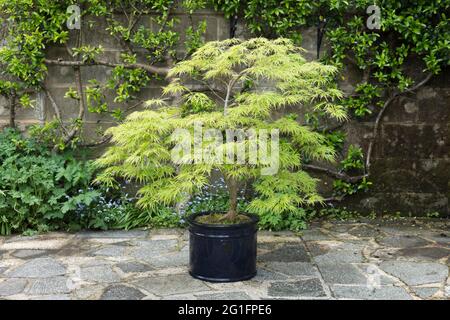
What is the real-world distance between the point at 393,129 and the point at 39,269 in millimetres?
3741

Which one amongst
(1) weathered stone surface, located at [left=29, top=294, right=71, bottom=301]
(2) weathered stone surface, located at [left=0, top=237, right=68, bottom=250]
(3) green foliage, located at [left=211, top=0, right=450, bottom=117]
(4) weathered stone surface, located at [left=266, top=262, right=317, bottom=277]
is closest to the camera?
(1) weathered stone surface, located at [left=29, top=294, right=71, bottom=301]

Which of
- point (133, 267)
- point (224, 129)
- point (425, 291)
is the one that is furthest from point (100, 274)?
point (425, 291)

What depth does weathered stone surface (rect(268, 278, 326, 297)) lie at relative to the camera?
3.53 m

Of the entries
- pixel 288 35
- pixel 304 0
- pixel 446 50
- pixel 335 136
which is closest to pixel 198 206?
pixel 335 136

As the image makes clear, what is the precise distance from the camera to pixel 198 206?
543cm

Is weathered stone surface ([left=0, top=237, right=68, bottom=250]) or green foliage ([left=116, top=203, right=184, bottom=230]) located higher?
green foliage ([left=116, top=203, right=184, bottom=230])

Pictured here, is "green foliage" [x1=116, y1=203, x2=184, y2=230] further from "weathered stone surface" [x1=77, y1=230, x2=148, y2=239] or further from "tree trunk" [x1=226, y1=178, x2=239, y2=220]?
"tree trunk" [x1=226, y1=178, x2=239, y2=220]

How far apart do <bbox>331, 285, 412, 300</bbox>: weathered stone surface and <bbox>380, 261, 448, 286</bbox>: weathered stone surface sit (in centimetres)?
21

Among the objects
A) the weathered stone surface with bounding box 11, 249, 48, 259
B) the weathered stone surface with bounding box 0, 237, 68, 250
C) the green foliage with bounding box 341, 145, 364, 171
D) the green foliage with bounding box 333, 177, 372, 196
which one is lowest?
the weathered stone surface with bounding box 11, 249, 48, 259

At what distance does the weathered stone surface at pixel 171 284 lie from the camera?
11.8 feet

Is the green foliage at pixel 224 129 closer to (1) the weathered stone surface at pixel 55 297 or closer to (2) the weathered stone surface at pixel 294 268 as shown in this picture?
(2) the weathered stone surface at pixel 294 268

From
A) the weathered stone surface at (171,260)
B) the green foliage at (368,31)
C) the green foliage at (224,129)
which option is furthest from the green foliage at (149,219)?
the green foliage at (368,31)

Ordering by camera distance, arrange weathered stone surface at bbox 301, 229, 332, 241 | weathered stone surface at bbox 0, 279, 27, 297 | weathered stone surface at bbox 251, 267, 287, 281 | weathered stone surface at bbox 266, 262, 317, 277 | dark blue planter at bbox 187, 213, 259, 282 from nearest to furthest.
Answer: weathered stone surface at bbox 0, 279, 27, 297
dark blue planter at bbox 187, 213, 259, 282
weathered stone surface at bbox 251, 267, 287, 281
weathered stone surface at bbox 266, 262, 317, 277
weathered stone surface at bbox 301, 229, 332, 241

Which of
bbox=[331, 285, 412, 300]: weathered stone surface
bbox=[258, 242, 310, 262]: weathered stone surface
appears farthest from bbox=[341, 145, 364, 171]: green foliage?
bbox=[331, 285, 412, 300]: weathered stone surface
